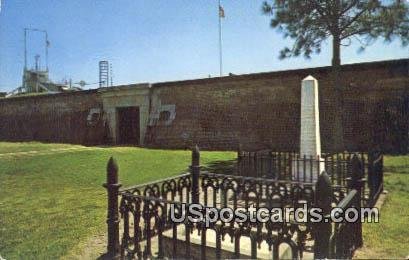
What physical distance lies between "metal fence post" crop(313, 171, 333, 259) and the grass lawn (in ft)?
6.16

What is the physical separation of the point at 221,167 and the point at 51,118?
57.7 ft

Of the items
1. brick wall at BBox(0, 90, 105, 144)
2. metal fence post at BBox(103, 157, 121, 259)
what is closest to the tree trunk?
metal fence post at BBox(103, 157, 121, 259)

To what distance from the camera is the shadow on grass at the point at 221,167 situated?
395 inches

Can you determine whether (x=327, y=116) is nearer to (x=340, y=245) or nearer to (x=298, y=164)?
(x=298, y=164)

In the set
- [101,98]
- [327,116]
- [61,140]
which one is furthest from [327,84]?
[61,140]

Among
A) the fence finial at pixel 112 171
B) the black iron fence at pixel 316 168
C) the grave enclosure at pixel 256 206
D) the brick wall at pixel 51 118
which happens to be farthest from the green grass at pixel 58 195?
the brick wall at pixel 51 118

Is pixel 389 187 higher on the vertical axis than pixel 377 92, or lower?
lower

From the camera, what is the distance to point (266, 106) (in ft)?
51.5

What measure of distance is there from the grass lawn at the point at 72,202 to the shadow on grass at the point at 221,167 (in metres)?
0.60

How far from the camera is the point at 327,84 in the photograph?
14273 mm

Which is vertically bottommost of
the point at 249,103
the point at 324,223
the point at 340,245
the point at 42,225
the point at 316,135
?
the point at 42,225

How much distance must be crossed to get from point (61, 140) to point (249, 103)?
46.1 ft

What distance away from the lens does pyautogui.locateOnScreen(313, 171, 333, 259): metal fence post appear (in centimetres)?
269

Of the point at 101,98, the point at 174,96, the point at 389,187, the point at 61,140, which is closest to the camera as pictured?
the point at 389,187
